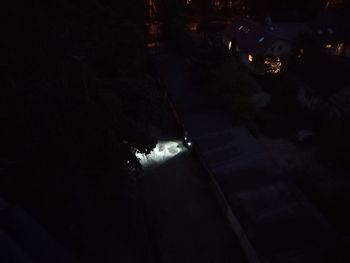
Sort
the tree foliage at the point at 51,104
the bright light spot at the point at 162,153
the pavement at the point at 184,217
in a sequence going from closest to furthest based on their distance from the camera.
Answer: the tree foliage at the point at 51,104 → the pavement at the point at 184,217 → the bright light spot at the point at 162,153

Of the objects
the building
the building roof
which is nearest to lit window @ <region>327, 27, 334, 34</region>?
the building

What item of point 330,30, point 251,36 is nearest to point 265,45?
point 251,36

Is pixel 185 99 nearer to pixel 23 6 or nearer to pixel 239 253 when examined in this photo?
pixel 239 253

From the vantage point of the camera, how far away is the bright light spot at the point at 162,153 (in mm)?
23163

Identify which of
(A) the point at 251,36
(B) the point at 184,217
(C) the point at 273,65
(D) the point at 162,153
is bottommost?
(B) the point at 184,217

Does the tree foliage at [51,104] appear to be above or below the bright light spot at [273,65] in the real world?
above

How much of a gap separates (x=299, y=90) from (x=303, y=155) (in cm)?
900

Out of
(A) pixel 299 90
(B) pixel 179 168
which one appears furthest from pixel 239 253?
(A) pixel 299 90

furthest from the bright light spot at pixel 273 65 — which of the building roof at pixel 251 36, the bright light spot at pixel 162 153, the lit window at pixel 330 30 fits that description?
the bright light spot at pixel 162 153

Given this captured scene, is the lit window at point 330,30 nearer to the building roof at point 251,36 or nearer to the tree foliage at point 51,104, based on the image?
the building roof at point 251,36

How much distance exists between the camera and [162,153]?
24.0 m

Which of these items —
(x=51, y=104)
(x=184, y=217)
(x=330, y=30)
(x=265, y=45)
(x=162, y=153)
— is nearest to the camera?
(x=51, y=104)

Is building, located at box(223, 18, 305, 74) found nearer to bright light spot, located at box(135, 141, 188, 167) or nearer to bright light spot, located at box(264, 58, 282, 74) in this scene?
bright light spot, located at box(264, 58, 282, 74)

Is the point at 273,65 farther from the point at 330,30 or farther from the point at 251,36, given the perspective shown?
the point at 330,30
